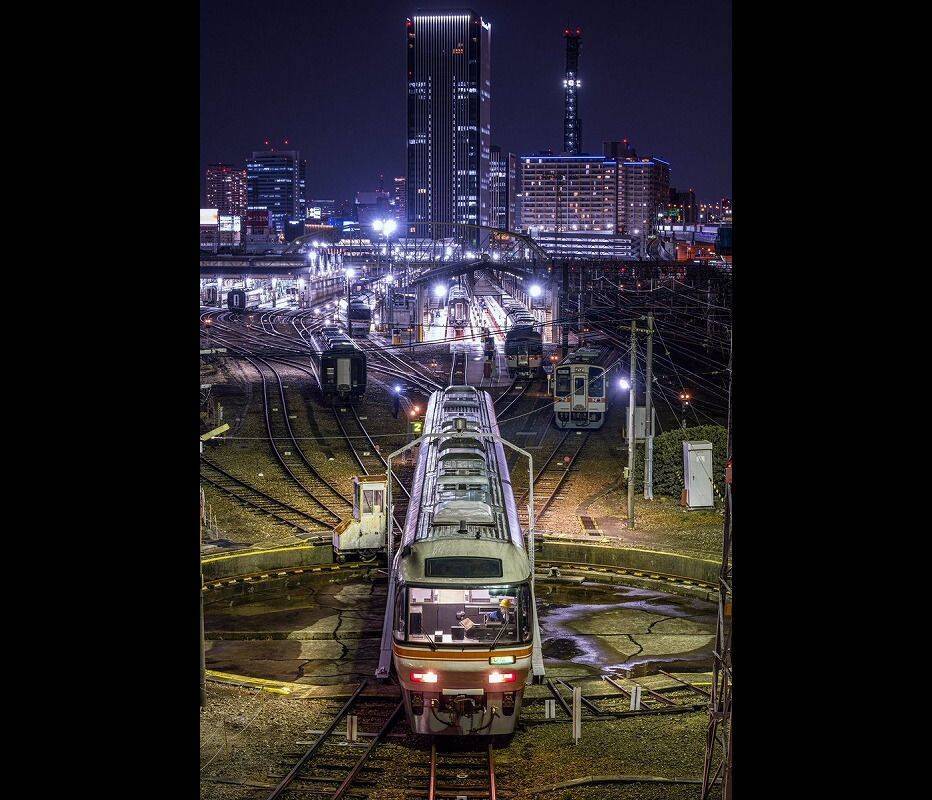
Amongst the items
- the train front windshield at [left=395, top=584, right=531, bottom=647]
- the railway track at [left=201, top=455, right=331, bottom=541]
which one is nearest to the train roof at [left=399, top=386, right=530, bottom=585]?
the train front windshield at [left=395, top=584, right=531, bottom=647]

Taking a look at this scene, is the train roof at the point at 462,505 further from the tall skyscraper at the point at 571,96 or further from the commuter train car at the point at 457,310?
the tall skyscraper at the point at 571,96

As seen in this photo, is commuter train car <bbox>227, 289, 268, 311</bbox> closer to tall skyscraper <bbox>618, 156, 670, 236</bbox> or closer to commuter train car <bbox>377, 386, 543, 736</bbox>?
commuter train car <bbox>377, 386, 543, 736</bbox>

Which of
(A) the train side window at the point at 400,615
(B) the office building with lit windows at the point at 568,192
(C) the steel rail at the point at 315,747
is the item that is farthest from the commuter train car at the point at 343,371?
(B) the office building with lit windows at the point at 568,192

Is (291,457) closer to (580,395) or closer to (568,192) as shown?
(580,395)

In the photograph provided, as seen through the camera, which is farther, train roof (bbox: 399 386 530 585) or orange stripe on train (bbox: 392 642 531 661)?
train roof (bbox: 399 386 530 585)
